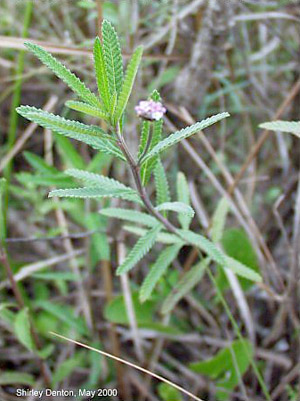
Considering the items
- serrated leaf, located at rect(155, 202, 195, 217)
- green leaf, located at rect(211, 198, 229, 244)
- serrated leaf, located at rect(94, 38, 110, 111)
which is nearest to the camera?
serrated leaf, located at rect(94, 38, 110, 111)

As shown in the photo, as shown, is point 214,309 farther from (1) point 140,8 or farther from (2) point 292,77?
(1) point 140,8

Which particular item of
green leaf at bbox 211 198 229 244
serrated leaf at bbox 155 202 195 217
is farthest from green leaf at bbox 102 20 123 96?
green leaf at bbox 211 198 229 244

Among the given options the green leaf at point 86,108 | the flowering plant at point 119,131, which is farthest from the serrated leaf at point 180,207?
the green leaf at point 86,108

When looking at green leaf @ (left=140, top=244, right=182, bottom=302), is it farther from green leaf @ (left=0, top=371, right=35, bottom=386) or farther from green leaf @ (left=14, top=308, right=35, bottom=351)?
green leaf @ (left=0, top=371, right=35, bottom=386)

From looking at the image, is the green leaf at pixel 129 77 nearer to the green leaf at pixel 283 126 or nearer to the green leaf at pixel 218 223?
the green leaf at pixel 283 126

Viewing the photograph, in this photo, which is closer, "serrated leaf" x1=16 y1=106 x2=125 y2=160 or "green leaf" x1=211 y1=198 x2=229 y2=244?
"serrated leaf" x1=16 y1=106 x2=125 y2=160

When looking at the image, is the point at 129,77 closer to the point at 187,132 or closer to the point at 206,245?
the point at 187,132
